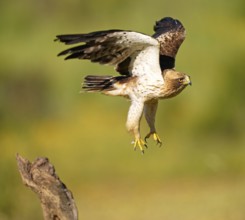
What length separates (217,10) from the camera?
2061cm

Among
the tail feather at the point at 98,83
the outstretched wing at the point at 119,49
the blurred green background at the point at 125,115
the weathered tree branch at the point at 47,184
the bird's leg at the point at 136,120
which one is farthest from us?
the blurred green background at the point at 125,115

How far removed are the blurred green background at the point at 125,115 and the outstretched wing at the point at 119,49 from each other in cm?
546

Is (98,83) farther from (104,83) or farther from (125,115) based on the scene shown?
(125,115)

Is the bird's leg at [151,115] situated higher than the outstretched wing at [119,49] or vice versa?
the outstretched wing at [119,49]

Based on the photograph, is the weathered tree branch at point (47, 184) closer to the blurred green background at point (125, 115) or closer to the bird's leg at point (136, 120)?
the bird's leg at point (136, 120)

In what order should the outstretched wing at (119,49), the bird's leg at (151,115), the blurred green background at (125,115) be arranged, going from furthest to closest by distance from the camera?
the blurred green background at (125,115)
the bird's leg at (151,115)
the outstretched wing at (119,49)

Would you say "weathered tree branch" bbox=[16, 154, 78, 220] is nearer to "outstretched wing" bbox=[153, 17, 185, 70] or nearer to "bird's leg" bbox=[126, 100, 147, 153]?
"bird's leg" bbox=[126, 100, 147, 153]

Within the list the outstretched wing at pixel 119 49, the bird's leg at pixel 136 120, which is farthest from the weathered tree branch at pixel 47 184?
the bird's leg at pixel 136 120

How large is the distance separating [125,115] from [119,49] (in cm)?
870

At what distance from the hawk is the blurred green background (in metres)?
5.25

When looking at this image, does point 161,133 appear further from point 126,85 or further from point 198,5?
point 126,85

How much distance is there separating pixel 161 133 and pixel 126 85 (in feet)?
25.7

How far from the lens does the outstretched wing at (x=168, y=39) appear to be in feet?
34.8

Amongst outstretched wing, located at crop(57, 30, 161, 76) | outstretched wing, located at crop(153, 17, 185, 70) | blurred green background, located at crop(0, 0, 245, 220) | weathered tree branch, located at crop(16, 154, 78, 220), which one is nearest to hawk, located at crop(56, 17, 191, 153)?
outstretched wing, located at crop(57, 30, 161, 76)
